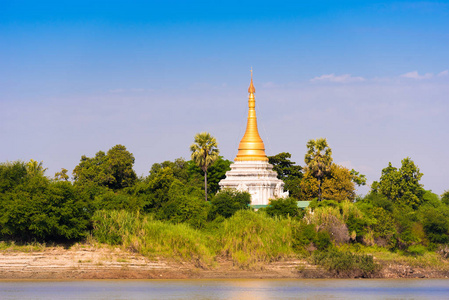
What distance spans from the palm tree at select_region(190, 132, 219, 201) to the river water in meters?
29.3

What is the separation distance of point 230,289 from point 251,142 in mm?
34665

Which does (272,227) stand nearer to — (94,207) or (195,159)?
(94,207)

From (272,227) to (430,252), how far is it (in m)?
11.3

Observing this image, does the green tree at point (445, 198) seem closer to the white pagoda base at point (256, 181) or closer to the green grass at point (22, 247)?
the white pagoda base at point (256, 181)

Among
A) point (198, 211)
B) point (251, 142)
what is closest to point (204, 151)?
point (251, 142)

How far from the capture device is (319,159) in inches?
3494

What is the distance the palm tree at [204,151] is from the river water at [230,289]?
29.3 metres

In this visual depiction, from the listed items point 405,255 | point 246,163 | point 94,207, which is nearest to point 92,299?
point 94,207

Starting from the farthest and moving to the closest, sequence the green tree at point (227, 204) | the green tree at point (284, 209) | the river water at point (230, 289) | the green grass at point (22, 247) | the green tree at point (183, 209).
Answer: the green tree at point (227, 204) → the green tree at point (284, 209) → the green tree at point (183, 209) → the green grass at point (22, 247) → the river water at point (230, 289)

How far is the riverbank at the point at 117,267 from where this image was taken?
59469mm

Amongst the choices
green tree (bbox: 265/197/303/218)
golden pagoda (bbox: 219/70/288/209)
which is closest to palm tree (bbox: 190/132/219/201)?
golden pagoda (bbox: 219/70/288/209)

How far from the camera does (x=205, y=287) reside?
182ft

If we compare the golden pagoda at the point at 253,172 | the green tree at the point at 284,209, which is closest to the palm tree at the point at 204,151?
the golden pagoda at the point at 253,172

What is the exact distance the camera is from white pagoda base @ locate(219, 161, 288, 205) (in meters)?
84.5
